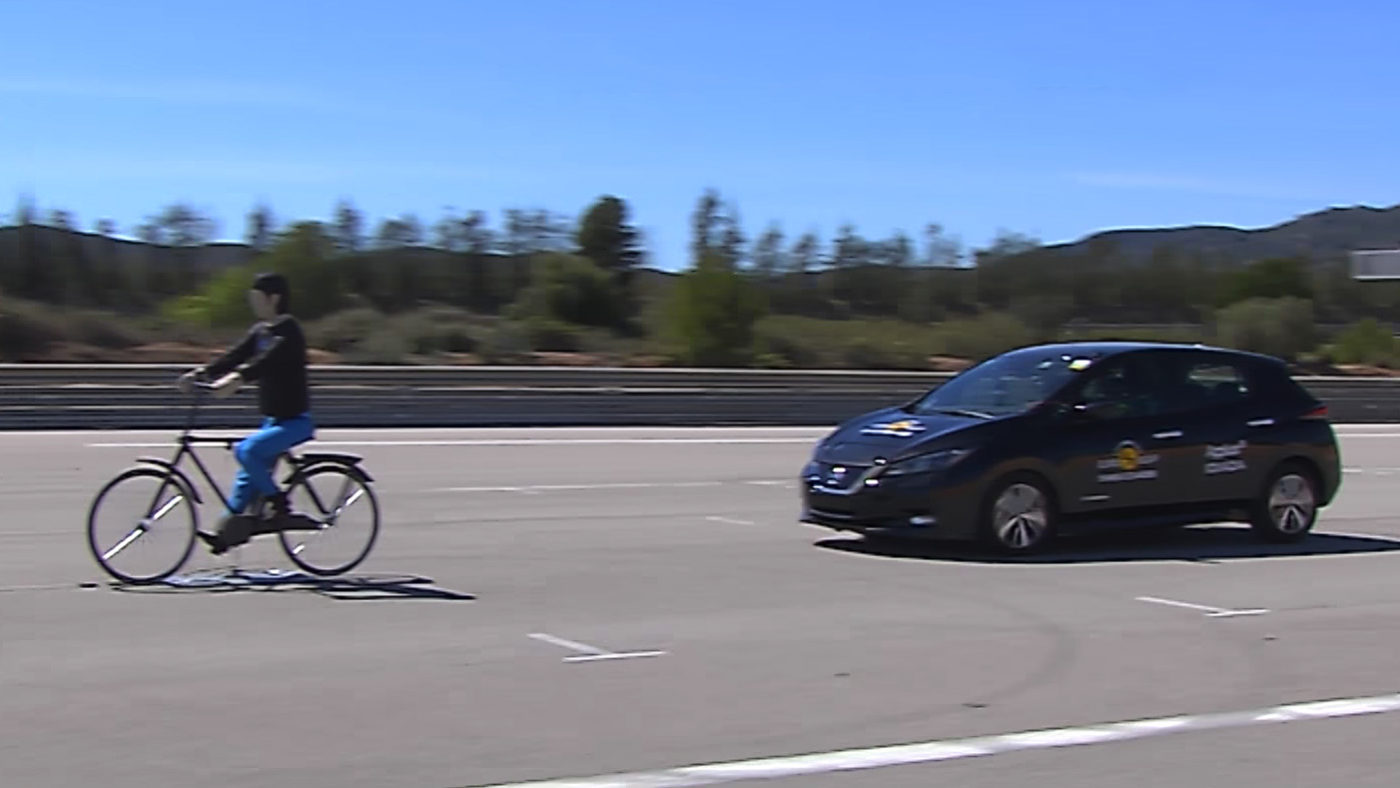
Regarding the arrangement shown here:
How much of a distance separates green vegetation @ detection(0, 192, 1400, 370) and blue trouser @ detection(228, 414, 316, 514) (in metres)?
22.9

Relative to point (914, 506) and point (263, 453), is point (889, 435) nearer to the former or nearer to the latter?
point (914, 506)

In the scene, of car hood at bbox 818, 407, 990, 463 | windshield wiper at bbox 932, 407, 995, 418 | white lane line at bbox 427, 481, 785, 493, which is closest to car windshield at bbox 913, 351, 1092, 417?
windshield wiper at bbox 932, 407, 995, 418

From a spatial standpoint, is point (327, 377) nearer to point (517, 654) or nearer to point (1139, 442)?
point (1139, 442)

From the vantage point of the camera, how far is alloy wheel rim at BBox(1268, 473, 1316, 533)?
15.0 meters

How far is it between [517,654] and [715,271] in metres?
31.3

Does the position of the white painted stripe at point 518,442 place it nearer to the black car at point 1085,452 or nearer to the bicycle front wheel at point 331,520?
the black car at point 1085,452

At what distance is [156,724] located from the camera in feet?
25.6

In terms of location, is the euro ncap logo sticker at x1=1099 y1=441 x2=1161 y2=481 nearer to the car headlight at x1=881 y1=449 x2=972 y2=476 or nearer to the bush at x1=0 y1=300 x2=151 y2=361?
the car headlight at x1=881 y1=449 x2=972 y2=476

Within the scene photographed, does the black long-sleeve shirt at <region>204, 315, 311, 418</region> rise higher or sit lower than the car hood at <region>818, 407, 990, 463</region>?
higher

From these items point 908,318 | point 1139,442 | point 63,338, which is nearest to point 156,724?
point 1139,442

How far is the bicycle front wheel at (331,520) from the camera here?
11.7 m

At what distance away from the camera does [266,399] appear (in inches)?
449

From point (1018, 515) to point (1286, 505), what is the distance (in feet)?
9.05

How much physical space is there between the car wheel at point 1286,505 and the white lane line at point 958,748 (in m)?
6.09
